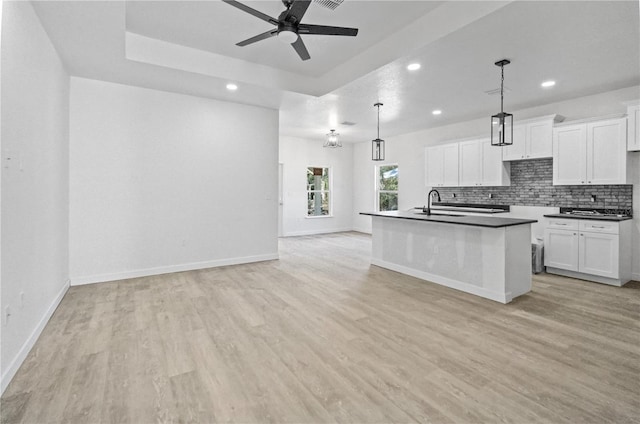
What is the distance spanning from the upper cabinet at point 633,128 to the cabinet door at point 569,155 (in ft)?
1.60

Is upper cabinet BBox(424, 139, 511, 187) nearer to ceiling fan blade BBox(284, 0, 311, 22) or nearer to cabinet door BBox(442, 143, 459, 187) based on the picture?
cabinet door BBox(442, 143, 459, 187)

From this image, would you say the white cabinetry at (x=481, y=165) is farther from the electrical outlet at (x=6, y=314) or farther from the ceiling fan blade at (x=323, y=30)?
the electrical outlet at (x=6, y=314)

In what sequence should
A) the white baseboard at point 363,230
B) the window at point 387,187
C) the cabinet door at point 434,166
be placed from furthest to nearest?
1. the white baseboard at point 363,230
2. the window at point 387,187
3. the cabinet door at point 434,166

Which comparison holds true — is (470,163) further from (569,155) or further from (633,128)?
(633,128)

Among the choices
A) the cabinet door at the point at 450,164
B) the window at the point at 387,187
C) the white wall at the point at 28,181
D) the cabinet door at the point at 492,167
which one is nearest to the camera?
the white wall at the point at 28,181

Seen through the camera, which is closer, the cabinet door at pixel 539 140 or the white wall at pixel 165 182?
the white wall at pixel 165 182

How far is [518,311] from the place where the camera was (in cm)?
331

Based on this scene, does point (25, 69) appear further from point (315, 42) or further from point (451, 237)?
point (451, 237)

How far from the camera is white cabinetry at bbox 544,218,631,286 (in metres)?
4.28

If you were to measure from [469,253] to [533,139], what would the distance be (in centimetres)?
282

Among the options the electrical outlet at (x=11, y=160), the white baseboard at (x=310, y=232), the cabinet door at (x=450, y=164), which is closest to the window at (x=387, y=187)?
the white baseboard at (x=310, y=232)

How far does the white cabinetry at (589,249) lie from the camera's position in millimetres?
4281

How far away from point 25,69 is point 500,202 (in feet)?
23.1

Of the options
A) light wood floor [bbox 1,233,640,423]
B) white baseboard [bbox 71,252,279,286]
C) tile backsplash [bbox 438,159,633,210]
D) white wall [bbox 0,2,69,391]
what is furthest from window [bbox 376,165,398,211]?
white wall [bbox 0,2,69,391]
